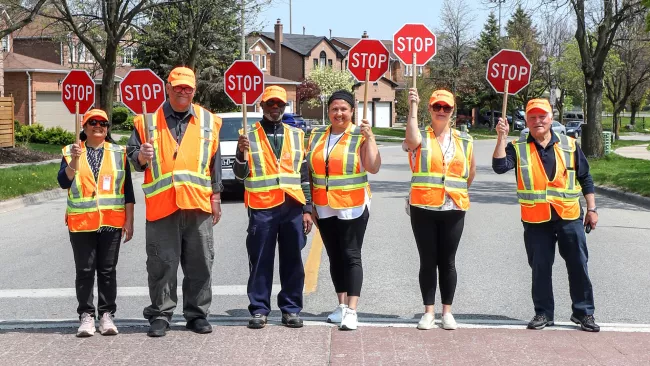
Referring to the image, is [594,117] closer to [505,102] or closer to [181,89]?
[505,102]

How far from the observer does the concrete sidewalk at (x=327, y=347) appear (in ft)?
20.2

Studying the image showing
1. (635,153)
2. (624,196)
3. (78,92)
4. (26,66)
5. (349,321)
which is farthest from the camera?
(26,66)

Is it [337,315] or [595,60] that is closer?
[337,315]

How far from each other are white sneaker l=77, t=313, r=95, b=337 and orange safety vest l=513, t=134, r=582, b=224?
3.42 m

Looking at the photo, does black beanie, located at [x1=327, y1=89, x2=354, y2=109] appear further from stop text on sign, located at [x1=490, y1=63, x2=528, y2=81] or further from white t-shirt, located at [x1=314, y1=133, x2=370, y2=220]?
stop text on sign, located at [x1=490, y1=63, x2=528, y2=81]

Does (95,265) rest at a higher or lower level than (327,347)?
higher

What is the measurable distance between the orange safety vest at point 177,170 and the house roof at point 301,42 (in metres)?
79.0

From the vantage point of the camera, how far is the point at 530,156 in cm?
729

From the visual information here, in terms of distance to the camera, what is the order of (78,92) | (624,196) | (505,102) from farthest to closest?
(624,196), (78,92), (505,102)

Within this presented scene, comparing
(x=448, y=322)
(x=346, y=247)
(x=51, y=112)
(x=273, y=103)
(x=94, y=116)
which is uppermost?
(x=51, y=112)

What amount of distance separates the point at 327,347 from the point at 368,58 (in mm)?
2408

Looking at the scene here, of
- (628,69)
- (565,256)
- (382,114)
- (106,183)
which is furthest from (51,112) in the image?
(565,256)

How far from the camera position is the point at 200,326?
Answer: 22.5ft

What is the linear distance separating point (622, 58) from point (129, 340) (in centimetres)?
5437
